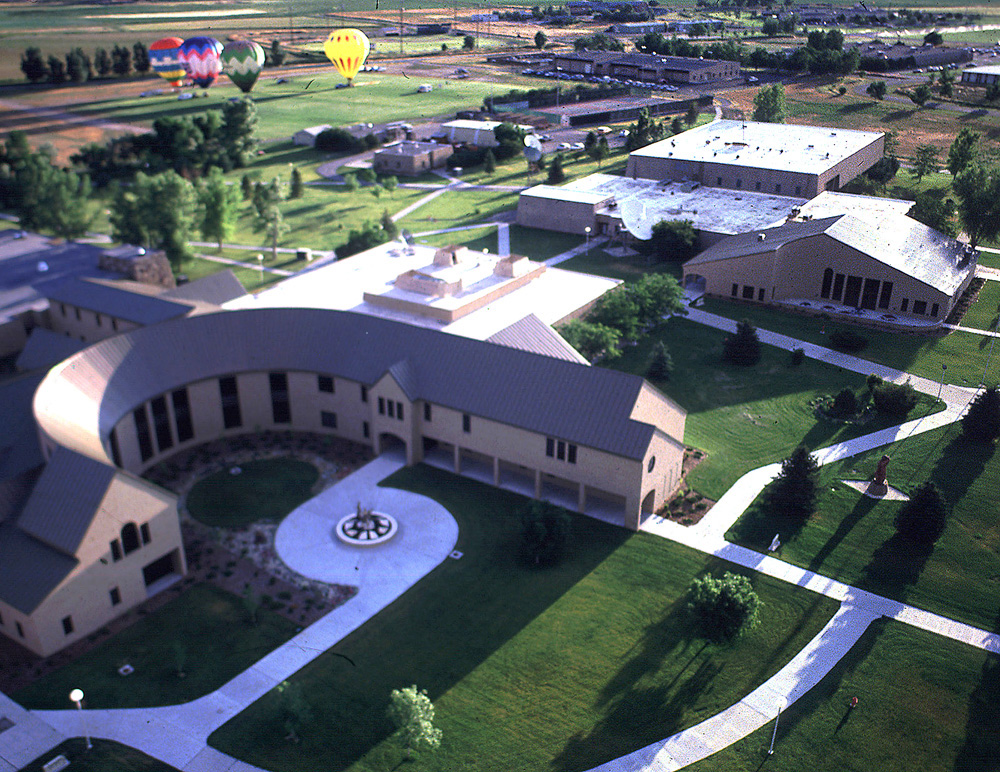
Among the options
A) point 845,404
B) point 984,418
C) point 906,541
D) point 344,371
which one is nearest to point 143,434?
point 344,371

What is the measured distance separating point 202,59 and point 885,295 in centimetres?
11771

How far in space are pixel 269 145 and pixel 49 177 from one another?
182 feet

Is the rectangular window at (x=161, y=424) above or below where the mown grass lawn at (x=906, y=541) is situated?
above

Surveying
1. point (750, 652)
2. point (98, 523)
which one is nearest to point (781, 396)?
point (750, 652)

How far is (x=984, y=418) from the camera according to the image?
57250mm

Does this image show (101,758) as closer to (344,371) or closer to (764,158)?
(344,371)

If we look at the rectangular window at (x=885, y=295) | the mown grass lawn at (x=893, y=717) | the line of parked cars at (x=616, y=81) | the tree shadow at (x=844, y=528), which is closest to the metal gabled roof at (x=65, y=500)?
the mown grass lawn at (x=893, y=717)

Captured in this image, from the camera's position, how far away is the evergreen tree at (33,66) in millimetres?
100688

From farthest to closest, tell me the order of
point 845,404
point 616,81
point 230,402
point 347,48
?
point 616,81, point 347,48, point 845,404, point 230,402

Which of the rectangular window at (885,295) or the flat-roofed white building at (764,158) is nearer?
the rectangular window at (885,295)

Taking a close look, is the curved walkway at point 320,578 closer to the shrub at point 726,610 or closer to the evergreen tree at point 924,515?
the shrub at point 726,610

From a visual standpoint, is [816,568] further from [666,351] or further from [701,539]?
[666,351]

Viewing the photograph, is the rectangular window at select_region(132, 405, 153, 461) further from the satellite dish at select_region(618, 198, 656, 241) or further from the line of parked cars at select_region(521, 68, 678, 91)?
the line of parked cars at select_region(521, 68, 678, 91)

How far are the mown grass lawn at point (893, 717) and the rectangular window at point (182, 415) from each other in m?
39.8
